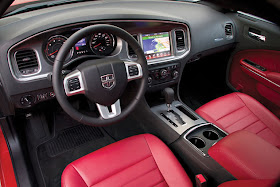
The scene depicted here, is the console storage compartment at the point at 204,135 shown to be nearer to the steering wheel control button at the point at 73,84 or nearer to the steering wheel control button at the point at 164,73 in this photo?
the steering wheel control button at the point at 164,73

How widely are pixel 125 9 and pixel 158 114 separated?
715mm

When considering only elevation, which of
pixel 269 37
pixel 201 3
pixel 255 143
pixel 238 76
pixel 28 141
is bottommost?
pixel 28 141

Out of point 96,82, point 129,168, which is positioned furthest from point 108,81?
point 129,168

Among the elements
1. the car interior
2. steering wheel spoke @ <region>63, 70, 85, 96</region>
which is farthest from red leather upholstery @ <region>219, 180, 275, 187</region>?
steering wheel spoke @ <region>63, 70, 85, 96</region>

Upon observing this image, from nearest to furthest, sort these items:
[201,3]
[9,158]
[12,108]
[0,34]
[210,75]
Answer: [0,34], [12,108], [9,158], [201,3], [210,75]

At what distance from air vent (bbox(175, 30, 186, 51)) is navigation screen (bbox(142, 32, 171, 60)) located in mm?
78

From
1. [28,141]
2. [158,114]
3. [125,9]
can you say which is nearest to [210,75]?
[158,114]

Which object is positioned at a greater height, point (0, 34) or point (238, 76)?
point (0, 34)

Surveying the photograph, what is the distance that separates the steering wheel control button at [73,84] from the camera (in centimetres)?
110

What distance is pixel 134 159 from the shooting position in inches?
49.8

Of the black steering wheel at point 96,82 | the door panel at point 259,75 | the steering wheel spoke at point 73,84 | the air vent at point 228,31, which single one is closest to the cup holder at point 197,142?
the black steering wheel at point 96,82

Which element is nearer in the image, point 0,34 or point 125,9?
point 0,34

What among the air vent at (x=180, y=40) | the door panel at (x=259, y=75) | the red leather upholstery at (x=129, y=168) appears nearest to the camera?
the red leather upholstery at (x=129, y=168)

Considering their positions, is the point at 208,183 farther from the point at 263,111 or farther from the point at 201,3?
the point at 201,3
